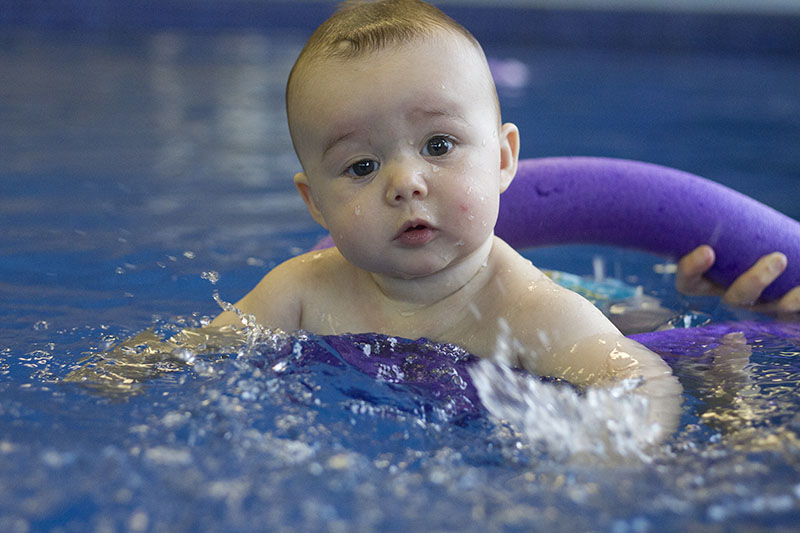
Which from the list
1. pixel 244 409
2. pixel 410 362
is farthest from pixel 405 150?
pixel 244 409

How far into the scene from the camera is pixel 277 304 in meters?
1.84

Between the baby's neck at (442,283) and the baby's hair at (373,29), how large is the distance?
39 cm

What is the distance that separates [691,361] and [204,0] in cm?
979

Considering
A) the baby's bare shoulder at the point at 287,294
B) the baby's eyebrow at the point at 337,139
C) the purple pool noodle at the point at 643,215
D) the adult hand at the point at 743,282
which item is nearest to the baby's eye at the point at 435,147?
the baby's eyebrow at the point at 337,139

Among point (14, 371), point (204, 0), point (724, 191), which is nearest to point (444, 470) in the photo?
point (14, 371)

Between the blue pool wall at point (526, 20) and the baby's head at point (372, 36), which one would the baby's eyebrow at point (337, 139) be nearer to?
the baby's head at point (372, 36)

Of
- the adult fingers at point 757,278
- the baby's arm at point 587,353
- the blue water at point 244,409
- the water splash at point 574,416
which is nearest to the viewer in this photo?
the blue water at point 244,409

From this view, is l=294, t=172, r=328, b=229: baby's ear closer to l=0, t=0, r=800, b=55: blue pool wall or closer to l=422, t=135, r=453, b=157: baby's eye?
l=422, t=135, r=453, b=157: baby's eye

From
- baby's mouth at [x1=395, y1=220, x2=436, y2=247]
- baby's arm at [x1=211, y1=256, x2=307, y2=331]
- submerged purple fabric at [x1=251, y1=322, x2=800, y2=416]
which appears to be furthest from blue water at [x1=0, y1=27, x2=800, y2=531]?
baby's mouth at [x1=395, y1=220, x2=436, y2=247]

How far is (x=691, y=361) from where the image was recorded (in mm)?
1703

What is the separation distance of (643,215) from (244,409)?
120cm

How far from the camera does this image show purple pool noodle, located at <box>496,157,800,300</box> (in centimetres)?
217

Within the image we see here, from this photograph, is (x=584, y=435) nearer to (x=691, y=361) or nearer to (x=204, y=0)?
(x=691, y=361)

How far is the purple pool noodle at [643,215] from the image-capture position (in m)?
2.17
